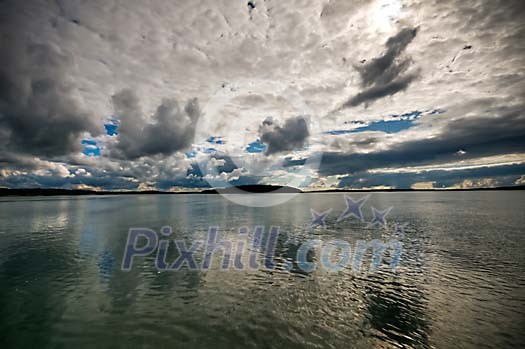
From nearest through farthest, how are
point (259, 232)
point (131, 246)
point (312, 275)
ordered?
point (312, 275)
point (131, 246)
point (259, 232)

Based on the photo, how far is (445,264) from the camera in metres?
29.0

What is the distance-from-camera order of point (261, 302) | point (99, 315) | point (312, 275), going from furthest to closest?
point (312, 275) → point (261, 302) → point (99, 315)

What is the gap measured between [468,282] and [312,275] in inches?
561

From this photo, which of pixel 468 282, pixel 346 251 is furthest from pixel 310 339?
pixel 346 251

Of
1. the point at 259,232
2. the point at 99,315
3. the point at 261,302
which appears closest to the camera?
the point at 99,315

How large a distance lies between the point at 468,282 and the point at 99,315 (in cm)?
3098

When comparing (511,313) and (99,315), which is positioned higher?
(99,315)

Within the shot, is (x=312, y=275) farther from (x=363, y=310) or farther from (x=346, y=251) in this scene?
(x=346, y=251)

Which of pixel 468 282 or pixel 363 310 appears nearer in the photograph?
pixel 363 310

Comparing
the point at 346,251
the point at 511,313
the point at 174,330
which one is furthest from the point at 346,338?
the point at 346,251

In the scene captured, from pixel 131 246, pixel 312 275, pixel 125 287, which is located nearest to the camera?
pixel 125 287

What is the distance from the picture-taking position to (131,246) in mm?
37688

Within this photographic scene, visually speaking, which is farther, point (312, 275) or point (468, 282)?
point (312, 275)

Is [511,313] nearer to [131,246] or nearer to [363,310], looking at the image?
[363,310]
